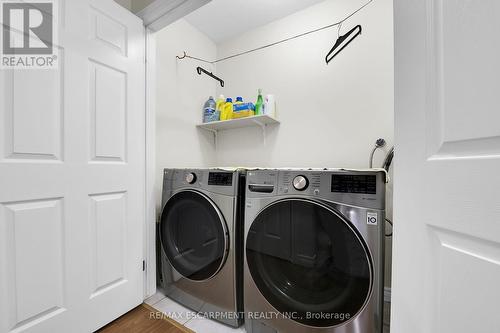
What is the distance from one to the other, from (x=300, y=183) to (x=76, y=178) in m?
1.14

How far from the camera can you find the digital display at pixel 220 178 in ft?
3.74

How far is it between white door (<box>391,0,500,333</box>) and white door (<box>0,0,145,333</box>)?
4.56 feet

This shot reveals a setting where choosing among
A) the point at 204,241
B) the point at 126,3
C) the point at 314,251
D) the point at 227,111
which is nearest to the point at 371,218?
the point at 314,251

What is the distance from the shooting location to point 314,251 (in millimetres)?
896

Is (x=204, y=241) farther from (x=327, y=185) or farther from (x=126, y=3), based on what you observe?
(x=126, y=3)

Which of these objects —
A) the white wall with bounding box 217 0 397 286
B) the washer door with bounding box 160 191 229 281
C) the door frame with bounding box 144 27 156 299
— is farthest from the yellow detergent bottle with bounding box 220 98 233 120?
the washer door with bounding box 160 191 229 281

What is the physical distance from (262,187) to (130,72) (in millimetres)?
1131

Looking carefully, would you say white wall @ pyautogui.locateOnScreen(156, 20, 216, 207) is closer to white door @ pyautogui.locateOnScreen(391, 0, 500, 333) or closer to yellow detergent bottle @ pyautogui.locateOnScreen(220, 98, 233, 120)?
yellow detergent bottle @ pyautogui.locateOnScreen(220, 98, 233, 120)

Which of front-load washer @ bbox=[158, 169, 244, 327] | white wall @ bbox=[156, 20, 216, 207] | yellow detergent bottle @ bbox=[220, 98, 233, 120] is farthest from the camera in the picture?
yellow detergent bottle @ bbox=[220, 98, 233, 120]

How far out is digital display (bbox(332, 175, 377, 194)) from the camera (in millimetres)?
799

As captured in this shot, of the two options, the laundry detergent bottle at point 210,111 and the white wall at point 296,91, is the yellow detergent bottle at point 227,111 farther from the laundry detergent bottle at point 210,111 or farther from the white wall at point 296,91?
the white wall at point 296,91

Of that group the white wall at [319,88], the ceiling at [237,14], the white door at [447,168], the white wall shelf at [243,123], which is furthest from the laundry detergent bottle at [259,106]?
the white door at [447,168]

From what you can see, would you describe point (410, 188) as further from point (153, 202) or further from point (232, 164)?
point (232, 164)

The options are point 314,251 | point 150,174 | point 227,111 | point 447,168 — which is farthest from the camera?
point 227,111
